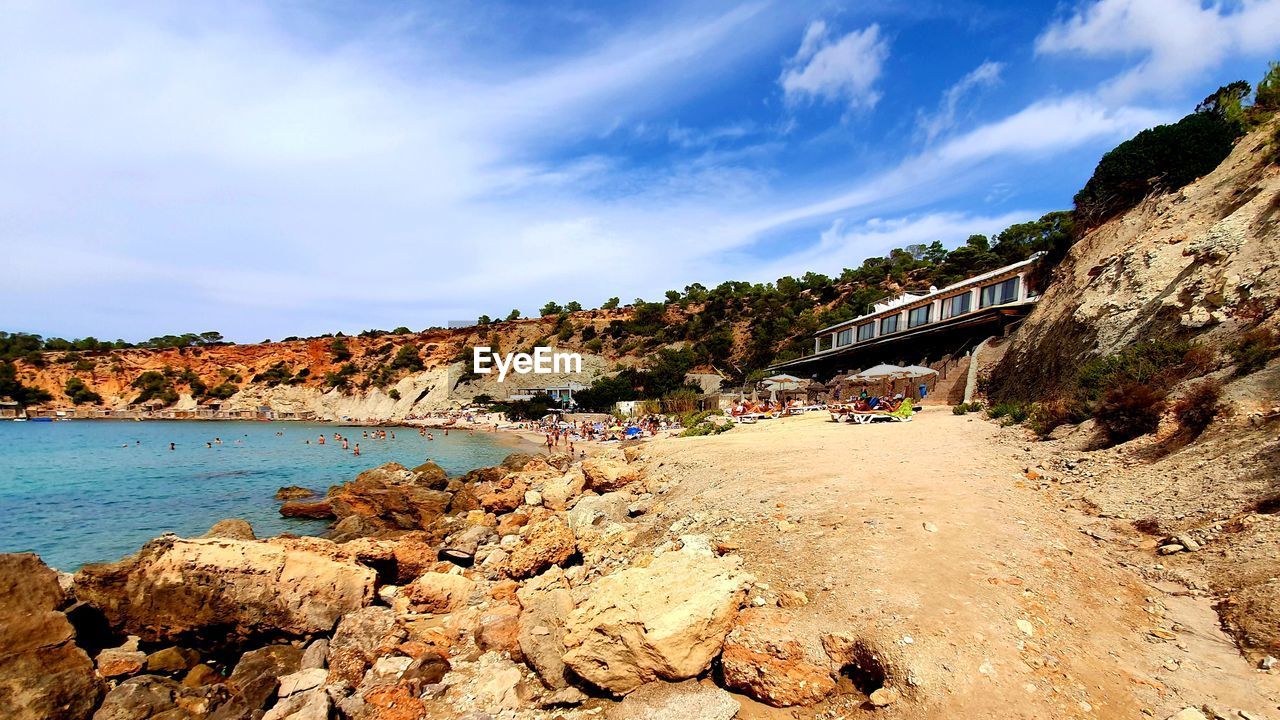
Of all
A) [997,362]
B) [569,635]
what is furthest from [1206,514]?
[997,362]

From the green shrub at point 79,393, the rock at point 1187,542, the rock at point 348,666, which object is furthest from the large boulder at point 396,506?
the green shrub at point 79,393

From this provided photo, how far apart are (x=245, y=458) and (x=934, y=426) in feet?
120

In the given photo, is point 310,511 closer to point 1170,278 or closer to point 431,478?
point 431,478

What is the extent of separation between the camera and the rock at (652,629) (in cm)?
446

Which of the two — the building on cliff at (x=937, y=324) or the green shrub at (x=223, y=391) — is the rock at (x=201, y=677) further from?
the green shrub at (x=223, y=391)

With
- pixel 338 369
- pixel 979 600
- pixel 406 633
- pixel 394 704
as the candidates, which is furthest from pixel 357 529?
pixel 338 369

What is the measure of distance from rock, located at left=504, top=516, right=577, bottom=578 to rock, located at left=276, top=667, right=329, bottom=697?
107 inches

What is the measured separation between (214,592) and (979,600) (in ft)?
27.7

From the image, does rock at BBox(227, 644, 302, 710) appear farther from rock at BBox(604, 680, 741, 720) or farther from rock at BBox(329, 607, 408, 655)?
rock at BBox(604, 680, 741, 720)

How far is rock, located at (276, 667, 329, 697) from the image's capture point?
589 cm

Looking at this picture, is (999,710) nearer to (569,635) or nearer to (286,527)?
(569,635)

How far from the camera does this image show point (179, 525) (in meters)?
15.2

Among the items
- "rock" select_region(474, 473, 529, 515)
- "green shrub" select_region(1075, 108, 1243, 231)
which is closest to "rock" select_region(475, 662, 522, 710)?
"rock" select_region(474, 473, 529, 515)

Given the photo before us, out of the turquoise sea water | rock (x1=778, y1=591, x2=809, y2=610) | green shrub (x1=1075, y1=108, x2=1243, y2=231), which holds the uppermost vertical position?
green shrub (x1=1075, y1=108, x2=1243, y2=231)
